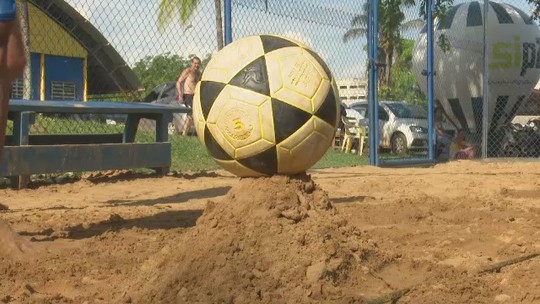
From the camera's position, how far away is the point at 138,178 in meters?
8.84

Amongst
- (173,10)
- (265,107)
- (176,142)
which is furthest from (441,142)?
(265,107)

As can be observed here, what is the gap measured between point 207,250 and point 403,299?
87cm

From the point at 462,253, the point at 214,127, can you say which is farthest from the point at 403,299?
the point at 214,127

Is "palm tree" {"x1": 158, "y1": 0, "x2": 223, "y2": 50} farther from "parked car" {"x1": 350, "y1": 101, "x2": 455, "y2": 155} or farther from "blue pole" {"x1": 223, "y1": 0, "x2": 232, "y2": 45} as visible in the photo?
"parked car" {"x1": 350, "y1": 101, "x2": 455, "y2": 155}

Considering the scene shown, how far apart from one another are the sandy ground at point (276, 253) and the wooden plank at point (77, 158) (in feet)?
2.83

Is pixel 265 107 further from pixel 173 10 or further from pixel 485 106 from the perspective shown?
pixel 485 106

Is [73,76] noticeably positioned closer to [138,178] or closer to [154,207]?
[138,178]

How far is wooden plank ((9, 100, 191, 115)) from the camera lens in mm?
7255

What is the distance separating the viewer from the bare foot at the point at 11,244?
3.92 meters

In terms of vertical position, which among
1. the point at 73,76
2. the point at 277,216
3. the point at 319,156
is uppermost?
the point at 73,76

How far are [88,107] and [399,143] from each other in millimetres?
10975

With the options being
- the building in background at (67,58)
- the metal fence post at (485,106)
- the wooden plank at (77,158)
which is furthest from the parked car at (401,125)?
the wooden plank at (77,158)

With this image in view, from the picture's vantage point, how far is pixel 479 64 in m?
16.2

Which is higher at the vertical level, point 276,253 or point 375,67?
point 375,67
